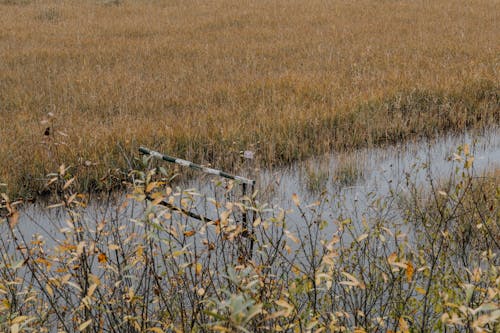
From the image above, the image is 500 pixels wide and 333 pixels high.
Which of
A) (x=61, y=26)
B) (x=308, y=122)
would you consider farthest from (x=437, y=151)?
(x=61, y=26)

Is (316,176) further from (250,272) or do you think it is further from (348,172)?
(250,272)

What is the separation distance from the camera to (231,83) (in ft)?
26.5

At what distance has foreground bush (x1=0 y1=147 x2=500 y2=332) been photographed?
228 centimetres

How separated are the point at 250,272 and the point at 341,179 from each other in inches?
119

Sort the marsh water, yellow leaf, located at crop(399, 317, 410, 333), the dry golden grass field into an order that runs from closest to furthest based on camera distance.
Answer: yellow leaf, located at crop(399, 317, 410, 333)
the marsh water
the dry golden grass field

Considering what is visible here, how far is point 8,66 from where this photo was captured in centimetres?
926

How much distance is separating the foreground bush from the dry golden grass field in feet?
1.90

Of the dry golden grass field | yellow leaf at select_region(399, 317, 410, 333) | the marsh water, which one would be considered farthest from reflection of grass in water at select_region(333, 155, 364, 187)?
yellow leaf at select_region(399, 317, 410, 333)

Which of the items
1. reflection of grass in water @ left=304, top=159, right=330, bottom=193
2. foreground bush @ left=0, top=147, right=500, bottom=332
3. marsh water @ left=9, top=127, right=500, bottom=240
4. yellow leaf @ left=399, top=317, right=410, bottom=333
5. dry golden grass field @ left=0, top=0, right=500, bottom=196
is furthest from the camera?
dry golden grass field @ left=0, top=0, right=500, bottom=196

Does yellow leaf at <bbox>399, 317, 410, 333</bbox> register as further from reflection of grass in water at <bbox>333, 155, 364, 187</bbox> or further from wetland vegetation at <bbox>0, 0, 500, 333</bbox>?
reflection of grass in water at <bbox>333, 155, 364, 187</bbox>

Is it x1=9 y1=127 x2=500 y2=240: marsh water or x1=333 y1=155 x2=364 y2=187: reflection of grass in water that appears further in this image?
x1=333 y1=155 x2=364 y2=187: reflection of grass in water

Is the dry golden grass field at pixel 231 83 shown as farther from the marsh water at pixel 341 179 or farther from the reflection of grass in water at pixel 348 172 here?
the reflection of grass in water at pixel 348 172

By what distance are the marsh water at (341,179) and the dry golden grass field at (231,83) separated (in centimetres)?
28

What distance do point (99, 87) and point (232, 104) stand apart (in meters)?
1.87
